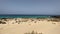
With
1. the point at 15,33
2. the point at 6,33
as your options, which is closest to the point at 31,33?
the point at 15,33

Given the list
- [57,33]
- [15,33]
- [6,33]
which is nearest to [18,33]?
[15,33]

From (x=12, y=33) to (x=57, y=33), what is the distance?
3.44 meters

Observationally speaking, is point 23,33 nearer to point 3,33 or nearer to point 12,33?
point 12,33

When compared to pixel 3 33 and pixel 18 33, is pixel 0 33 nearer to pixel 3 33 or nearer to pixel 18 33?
pixel 3 33

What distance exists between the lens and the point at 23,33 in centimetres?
937

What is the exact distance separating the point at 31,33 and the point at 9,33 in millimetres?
1652

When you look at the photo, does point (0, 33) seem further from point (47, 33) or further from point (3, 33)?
point (47, 33)

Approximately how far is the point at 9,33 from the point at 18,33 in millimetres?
673

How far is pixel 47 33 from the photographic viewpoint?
31.0ft

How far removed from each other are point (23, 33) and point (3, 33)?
1509 millimetres

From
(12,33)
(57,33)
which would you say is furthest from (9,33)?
(57,33)

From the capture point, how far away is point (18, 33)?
9375 mm

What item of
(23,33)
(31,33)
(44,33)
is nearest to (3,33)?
(23,33)

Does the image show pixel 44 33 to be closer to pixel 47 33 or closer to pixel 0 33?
pixel 47 33
